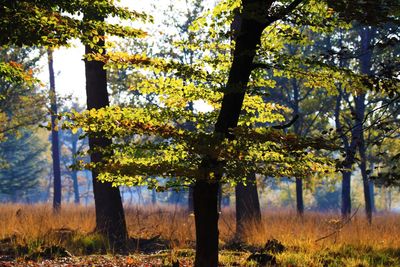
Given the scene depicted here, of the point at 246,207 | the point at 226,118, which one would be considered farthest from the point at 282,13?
the point at 246,207

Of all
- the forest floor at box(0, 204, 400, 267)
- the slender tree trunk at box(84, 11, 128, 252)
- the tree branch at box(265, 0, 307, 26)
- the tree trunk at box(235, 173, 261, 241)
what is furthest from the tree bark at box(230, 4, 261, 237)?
the tree branch at box(265, 0, 307, 26)

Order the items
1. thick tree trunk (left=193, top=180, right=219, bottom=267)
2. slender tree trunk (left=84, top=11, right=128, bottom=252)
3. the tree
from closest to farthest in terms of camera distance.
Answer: the tree, thick tree trunk (left=193, top=180, right=219, bottom=267), slender tree trunk (left=84, top=11, right=128, bottom=252)

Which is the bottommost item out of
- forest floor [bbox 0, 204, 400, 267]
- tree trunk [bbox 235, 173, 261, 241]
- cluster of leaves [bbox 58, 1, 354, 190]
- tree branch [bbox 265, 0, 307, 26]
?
forest floor [bbox 0, 204, 400, 267]

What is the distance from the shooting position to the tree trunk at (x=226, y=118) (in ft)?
19.6

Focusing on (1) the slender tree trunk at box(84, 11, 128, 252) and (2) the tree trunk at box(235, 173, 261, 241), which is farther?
(2) the tree trunk at box(235, 173, 261, 241)

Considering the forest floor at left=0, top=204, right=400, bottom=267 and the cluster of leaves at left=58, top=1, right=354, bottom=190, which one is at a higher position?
the cluster of leaves at left=58, top=1, right=354, bottom=190

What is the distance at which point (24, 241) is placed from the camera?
403 inches

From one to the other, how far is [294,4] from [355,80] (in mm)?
1231

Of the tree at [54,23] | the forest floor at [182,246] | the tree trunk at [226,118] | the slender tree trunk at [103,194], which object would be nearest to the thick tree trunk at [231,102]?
the tree trunk at [226,118]

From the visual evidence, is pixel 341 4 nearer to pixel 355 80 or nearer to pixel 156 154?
pixel 355 80

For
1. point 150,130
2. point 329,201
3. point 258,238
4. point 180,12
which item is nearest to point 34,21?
point 150,130

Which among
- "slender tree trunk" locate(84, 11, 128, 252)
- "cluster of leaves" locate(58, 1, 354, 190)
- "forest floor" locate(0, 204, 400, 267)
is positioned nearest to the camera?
"cluster of leaves" locate(58, 1, 354, 190)

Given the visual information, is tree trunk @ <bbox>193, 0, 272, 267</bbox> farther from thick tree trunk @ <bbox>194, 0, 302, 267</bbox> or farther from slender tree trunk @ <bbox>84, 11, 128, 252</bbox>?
slender tree trunk @ <bbox>84, 11, 128, 252</bbox>

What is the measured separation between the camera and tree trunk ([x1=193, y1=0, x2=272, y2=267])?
599 cm
